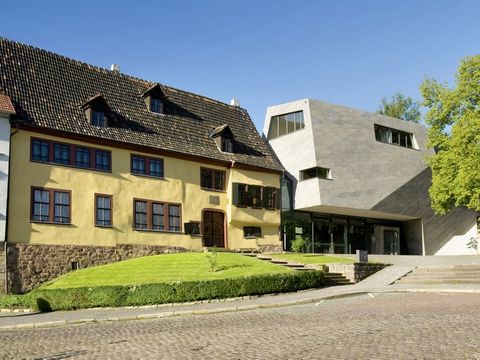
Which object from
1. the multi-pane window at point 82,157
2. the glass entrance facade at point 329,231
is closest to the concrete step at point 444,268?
the glass entrance facade at point 329,231

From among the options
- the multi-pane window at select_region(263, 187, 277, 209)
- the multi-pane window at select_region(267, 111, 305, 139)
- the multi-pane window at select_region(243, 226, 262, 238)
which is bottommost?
the multi-pane window at select_region(243, 226, 262, 238)

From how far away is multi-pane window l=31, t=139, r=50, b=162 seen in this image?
→ 28562 mm

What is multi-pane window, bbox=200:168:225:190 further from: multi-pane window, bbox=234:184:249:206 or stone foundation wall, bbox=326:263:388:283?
stone foundation wall, bbox=326:263:388:283

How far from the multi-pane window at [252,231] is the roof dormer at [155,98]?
8.93 m

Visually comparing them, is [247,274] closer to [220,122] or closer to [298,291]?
[298,291]

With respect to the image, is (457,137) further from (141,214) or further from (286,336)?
(286,336)

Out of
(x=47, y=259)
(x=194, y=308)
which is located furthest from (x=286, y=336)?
(x=47, y=259)

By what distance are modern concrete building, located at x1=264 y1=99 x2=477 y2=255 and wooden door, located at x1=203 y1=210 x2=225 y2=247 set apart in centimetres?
785

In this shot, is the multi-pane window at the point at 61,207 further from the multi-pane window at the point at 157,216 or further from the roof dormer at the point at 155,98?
the roof dormer at the point at 155,98

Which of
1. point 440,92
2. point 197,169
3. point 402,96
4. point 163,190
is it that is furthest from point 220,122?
point 402,96

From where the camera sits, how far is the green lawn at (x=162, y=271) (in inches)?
943

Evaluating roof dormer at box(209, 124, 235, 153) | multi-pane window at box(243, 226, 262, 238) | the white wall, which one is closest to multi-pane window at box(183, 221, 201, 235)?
multi-pane window at box(243, 226, 262, 238)

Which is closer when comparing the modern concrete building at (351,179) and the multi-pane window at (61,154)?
the multi-pane window at (61,154)

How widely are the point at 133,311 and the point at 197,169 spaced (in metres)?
15.5
